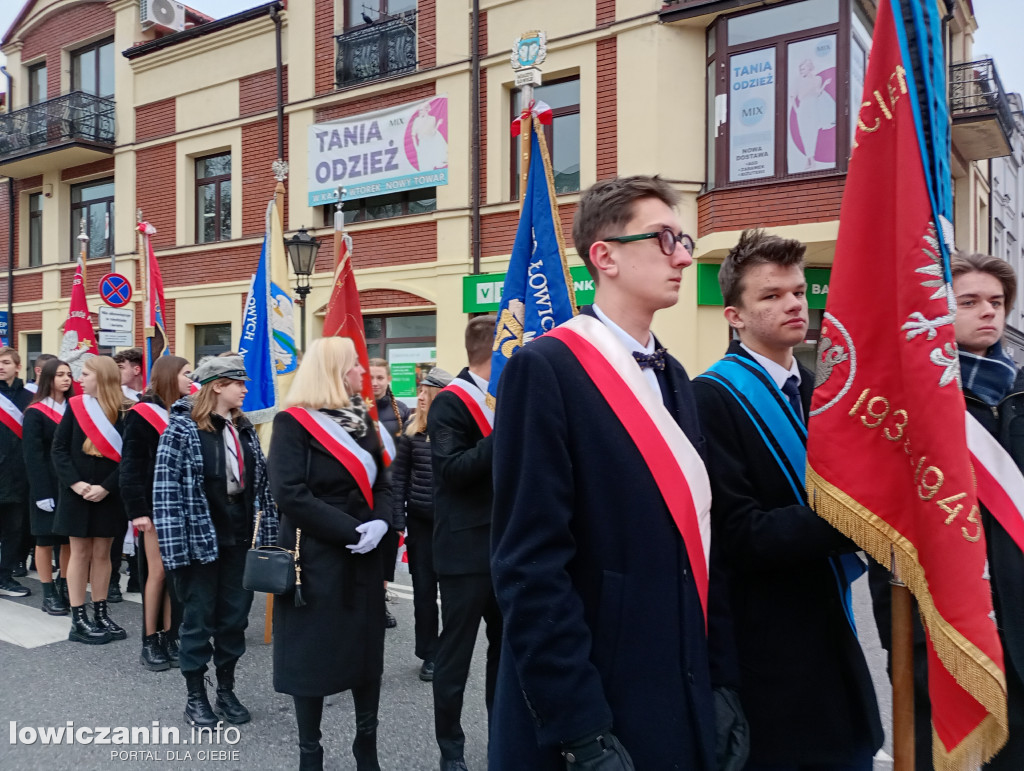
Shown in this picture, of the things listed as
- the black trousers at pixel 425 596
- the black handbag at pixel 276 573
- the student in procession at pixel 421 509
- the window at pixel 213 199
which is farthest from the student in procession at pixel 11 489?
the window at pixel 213 199

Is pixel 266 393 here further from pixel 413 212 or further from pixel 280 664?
pixel 413 212

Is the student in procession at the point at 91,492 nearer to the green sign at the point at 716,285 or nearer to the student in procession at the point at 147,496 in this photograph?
the student in procession at the point at 147,496

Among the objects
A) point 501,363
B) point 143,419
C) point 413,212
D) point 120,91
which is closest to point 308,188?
point 413,212

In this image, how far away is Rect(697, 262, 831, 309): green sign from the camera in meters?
11.9

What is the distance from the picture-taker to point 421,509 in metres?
5.39

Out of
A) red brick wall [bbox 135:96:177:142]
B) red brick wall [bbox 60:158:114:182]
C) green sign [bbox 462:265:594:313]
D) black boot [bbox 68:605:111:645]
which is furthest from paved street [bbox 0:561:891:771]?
red brick wall [bbox 60:158:114:182]

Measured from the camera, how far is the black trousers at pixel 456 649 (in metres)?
3.72

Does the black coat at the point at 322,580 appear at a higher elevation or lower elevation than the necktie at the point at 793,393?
lower

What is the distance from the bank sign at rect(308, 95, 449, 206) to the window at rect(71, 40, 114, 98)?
698 centimetres

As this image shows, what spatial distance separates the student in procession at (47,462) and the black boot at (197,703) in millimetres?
2815

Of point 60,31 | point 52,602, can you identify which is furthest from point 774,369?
point 60,31

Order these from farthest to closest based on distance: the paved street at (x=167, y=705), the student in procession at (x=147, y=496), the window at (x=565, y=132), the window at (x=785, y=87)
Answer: the window at (x=565, y=132), the window at (x=785, y=87), the student in procession at (x=147, y=496), the paved street at (x=167, y=705)

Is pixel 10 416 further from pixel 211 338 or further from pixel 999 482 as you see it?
pixel 211 338

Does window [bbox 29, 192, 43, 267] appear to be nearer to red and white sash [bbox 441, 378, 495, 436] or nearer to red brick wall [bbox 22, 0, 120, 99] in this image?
red brick wall [bbox 22, 0, 120, 99]
